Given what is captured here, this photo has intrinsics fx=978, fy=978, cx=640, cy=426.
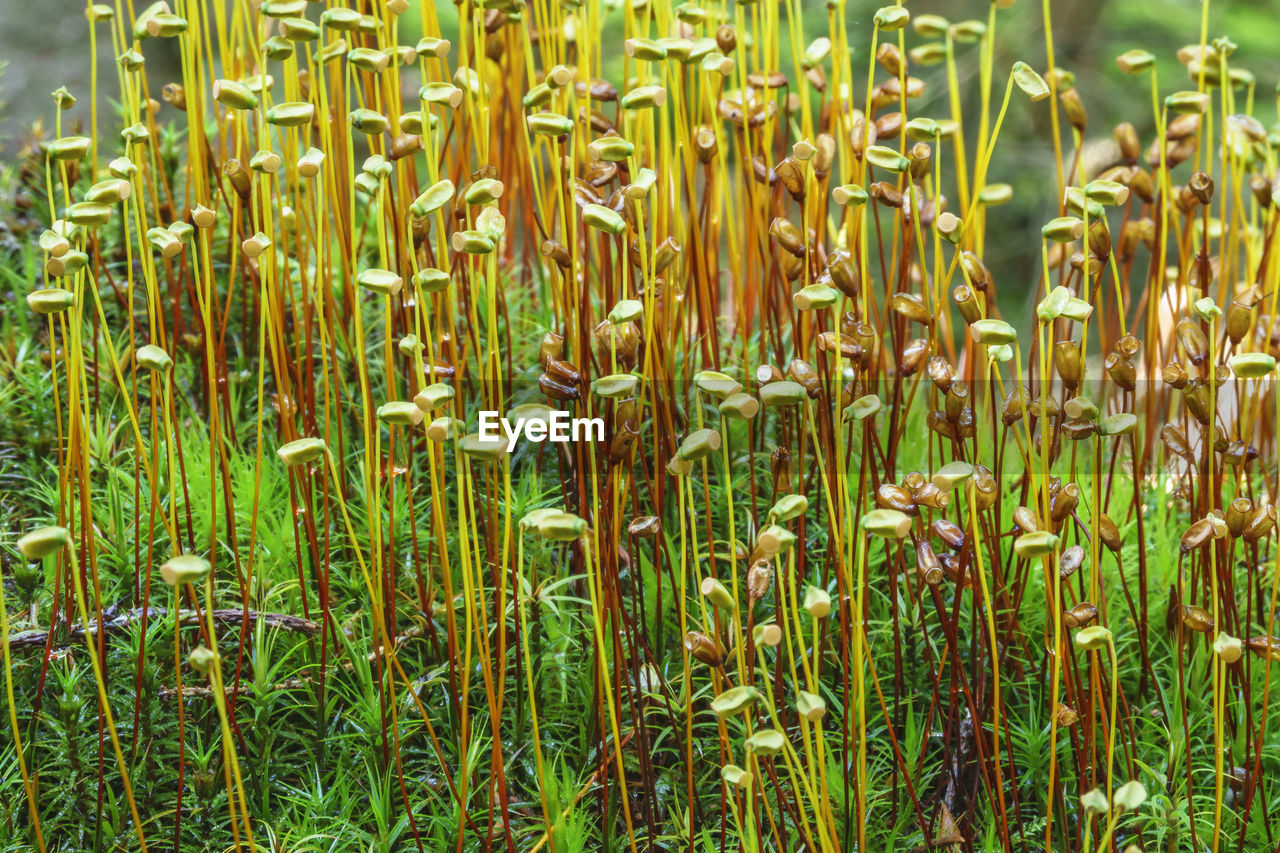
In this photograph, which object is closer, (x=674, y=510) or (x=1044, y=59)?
(x=674, y=510)

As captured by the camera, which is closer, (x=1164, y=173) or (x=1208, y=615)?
(x=1208, y=615)

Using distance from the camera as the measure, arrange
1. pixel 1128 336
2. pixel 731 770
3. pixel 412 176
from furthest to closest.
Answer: pixel 412 176 < pixel 1128 336 < pixel 731 770

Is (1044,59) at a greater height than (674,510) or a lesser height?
greater

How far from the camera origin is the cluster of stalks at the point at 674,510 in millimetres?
908

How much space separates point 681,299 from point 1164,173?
596 millimetres

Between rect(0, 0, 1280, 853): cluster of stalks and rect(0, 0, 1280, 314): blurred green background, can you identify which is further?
rect(0, 0, 1280, 314): blurred green background

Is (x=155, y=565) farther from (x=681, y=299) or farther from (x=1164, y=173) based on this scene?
(x=1164, y=173)

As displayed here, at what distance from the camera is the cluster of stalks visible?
35.8 inches

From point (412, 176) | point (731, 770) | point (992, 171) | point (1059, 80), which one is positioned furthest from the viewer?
point (992, 171)

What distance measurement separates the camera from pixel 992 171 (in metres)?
4.09

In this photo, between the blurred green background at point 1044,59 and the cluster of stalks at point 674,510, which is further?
the blurred green background at point 1044,59

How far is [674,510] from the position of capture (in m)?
1.28

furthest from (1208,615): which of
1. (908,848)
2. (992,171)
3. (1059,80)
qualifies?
(992,171)

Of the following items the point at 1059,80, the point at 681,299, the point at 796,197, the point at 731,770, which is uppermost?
the point at 1059,80
